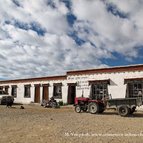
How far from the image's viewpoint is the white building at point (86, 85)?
26500 millimetres

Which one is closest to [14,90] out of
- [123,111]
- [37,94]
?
[37,94]

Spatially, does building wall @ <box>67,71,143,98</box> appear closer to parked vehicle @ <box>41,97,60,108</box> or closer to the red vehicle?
parked vehicle @ <box>41,97,60,108</box>

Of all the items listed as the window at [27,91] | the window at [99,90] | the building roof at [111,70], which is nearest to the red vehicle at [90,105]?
the window at [99,90]

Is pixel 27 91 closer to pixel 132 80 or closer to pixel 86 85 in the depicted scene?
pixel 86 85

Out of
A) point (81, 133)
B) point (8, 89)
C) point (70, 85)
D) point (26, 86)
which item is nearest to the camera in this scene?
point (81, 133)

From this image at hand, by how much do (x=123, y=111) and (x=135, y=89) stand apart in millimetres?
6008

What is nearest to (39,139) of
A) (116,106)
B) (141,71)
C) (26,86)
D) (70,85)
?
(116,106)

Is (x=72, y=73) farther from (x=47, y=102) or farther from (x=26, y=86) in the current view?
(x=26, y=86)

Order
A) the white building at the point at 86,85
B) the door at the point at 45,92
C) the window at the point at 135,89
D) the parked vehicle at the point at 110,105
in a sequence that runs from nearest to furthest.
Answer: the parked vehicle at the point at 110,105 < the window at the point at 135,89 < the white building at the point at 86,85 < the door at the point at 45,92

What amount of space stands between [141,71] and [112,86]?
3325 millimetres

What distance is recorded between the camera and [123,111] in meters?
20.7

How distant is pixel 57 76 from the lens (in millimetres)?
34031

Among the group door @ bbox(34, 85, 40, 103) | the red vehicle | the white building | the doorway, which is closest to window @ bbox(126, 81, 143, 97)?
the white building

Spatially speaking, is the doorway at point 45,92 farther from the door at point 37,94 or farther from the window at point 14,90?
the window at point 14,90
